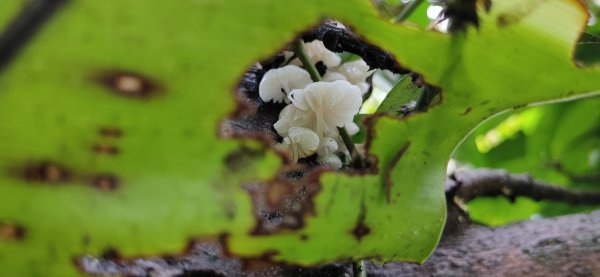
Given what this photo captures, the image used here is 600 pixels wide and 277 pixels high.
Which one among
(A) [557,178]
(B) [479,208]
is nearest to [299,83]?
(B) [479,208]

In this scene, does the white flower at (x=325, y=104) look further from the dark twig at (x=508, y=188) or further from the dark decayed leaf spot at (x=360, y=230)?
the dark twig at (x=508, y=188)

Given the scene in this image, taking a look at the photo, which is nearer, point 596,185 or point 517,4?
point 517,4

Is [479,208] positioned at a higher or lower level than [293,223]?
lower

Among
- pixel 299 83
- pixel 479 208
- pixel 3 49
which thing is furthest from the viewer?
pixel 479 208

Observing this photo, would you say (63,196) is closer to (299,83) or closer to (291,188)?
(291,188)

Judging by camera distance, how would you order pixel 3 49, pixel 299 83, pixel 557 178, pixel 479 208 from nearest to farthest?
pixel 3 49 < pixel 299 83 < pixel 479 208 < pixel 557 178

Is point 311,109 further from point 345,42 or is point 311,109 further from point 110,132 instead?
point 110,132

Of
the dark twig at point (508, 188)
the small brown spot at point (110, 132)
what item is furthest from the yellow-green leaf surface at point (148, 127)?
the dark twig at point (508, 188)

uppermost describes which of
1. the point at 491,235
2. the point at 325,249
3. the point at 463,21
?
the point at 463,21
